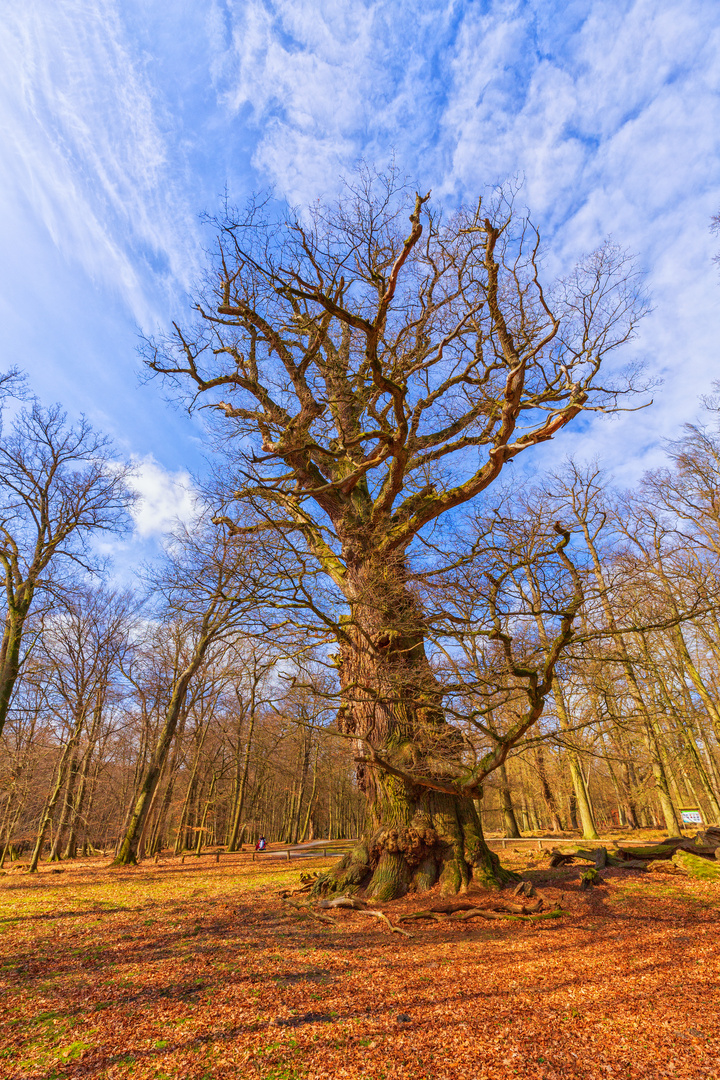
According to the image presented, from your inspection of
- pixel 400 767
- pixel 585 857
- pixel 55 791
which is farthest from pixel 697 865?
pixel 55 791

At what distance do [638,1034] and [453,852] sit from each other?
A: 14.8ft

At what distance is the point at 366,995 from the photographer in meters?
4.10

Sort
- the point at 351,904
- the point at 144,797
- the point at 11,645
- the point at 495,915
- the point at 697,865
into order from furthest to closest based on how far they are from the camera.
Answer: the point at 144,797
the point at 11,645
the point at 697,865
the point at 351,904
the point at 495,915

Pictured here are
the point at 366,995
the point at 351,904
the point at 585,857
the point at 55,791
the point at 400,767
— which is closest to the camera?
the point at 366,995

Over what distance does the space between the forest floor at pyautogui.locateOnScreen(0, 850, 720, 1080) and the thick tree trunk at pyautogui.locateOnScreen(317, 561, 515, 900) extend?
60cm

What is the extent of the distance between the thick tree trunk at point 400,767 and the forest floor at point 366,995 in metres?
0.60

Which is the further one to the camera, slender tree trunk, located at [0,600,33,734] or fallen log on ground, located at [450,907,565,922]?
slender tree trunk, located at [0,600,33,734]

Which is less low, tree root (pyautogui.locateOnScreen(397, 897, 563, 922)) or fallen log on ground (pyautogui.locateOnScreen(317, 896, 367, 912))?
fallen log on ground (pyautogui.locateOnScreen(317, 896, 367, 912))

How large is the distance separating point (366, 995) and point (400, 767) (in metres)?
3.56

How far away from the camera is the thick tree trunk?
23.5 feet

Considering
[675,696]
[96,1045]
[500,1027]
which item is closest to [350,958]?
[500,1027]

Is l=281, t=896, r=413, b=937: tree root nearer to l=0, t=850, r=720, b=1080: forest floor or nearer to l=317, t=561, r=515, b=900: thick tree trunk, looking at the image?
l=0, t=850, r=720, b=1080: forest floor

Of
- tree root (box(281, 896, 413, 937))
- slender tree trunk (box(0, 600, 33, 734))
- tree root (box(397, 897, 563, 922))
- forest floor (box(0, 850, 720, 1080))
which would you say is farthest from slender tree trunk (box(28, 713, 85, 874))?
tree root (box(397, 897, 563, 922))

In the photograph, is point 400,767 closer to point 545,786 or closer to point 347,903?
point 347,903
